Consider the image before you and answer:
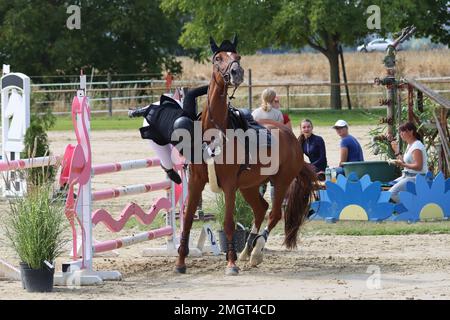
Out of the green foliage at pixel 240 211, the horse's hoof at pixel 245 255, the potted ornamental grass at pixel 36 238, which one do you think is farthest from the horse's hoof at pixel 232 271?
the potted ornamental grass at pixel 36 238

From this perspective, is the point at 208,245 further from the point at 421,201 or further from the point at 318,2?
the point at 318,2

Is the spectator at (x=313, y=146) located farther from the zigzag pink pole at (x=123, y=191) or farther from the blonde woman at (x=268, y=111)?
the zigzag pink pole at (x=123, y=191)

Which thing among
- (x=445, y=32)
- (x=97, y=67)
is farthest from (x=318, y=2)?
(x=97, y=67)

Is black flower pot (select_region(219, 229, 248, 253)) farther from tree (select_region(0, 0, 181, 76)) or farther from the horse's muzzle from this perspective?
tree (select_region(0, 0, 181, 76))

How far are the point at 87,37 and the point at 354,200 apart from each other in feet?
100.0

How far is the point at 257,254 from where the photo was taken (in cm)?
1033

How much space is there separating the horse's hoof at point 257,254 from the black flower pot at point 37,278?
2.21 meters

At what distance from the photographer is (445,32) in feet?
133

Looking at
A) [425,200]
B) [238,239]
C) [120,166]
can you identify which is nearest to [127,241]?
[120,166]

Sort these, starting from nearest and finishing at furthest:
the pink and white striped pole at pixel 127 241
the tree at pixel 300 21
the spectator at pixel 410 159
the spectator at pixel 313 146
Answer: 1. the pink and white striped pole at pixel 127 241
2. the spectator at pixel 410 159
3. the spectator at pixel 313 146
4. the tree at pixel 300 21

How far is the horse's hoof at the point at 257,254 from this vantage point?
33.9 feet

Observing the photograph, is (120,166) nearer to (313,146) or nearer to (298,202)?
(298,202)

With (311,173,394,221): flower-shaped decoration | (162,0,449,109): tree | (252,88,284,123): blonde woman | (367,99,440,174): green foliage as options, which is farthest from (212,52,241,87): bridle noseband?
(162,0,449,109): tree

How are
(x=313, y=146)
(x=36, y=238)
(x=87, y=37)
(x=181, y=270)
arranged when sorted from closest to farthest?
(x=36, y=238), (x=181, y=270), (x=313, y=146), (x=87, y=37)
